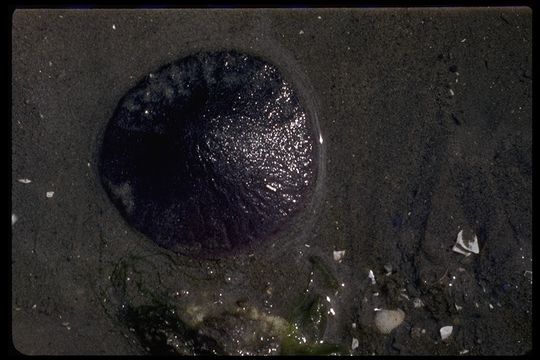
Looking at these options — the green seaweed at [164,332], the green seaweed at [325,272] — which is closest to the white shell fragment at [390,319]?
the green seaweed at [325,272]

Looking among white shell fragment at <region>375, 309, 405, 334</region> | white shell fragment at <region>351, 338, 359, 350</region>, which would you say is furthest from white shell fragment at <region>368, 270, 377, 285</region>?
white shell fragment at <region>351, 338, 359, 350</region>

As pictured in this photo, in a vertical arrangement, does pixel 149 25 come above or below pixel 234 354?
above

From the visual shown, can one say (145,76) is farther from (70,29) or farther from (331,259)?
(331,259)

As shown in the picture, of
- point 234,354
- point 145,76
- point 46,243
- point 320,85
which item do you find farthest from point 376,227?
point 46,243

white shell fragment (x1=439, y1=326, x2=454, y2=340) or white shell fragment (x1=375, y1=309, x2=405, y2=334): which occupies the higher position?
white shell fragment (x1=375, y1=309, x2=405, y2=334)

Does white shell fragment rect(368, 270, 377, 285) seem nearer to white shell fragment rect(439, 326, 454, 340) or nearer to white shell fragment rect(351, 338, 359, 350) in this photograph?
white shell fragment rect(351, 338, 359, 350)

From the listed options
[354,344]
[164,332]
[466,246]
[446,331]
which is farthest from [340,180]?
[164,332]

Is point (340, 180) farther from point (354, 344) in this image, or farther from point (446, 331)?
point (446, 331)

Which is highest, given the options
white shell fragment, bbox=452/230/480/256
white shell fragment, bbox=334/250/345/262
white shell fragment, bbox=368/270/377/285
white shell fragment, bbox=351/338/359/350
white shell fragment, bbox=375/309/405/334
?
white shell fragment, bbox=452/230/480/256
